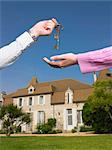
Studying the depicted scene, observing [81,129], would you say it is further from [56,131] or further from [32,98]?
[32,98]

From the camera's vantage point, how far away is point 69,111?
39.6 m

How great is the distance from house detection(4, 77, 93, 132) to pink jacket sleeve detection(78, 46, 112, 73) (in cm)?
3625

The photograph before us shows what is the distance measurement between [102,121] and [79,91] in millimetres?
8966

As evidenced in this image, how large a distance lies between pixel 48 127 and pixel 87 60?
119 feet

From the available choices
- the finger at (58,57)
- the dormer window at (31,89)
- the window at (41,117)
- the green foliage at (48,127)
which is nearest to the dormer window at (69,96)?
the green foliage at (48,127)

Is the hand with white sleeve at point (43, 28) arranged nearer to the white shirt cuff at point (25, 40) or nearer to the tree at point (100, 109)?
the white shirt cuff at point (25, 40)

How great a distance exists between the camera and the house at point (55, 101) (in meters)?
38.8

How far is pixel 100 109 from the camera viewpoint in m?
30.9

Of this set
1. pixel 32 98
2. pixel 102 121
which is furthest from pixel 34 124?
pixel 102 121

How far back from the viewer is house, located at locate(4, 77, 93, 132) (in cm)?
3875

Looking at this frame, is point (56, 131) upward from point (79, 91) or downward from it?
downward

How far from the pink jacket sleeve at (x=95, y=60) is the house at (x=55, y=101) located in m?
36.2

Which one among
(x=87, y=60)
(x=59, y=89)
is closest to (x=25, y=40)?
(x=87, y=60)

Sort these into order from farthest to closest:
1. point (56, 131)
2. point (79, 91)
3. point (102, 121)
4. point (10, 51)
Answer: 1. point (79, 91)
2. point (56, 131)
3. point (102, 121)
4. point (10, 51)
